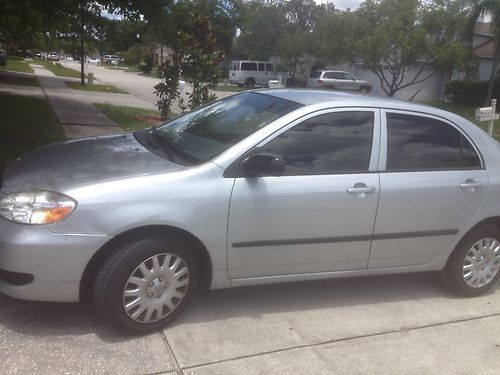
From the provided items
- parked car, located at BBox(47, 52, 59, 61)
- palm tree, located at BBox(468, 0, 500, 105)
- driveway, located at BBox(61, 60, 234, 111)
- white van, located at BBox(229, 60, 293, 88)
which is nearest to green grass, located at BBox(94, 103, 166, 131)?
driveway, located at BBox(61, 60, 234, 111)

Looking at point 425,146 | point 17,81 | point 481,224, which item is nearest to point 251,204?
point 425,146

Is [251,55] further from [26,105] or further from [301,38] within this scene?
[26,105]

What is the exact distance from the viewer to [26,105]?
Answer: 1426 centimetres

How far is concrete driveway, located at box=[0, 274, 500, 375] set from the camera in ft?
10.8

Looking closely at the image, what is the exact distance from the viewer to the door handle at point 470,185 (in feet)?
14.3

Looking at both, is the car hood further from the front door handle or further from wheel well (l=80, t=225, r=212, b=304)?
the front door handle

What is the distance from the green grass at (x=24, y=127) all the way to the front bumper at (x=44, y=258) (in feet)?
13.1

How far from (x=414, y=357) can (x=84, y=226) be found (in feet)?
7.38

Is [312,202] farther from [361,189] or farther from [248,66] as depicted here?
[248,66]

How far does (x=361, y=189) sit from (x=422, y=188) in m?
0.54

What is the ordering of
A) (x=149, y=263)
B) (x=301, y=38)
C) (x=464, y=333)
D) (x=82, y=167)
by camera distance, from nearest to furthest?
(x=149, y=263) < (x=82, y=167) < (x=464, y=333) < (x=301, y=38)

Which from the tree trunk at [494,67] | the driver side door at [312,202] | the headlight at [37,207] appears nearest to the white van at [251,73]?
the tree trunk at [494,67]

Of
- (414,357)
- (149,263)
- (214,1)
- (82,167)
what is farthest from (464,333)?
(214,1)

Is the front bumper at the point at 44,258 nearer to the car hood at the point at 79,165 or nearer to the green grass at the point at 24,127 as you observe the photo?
the car hood at the point at 79,165
